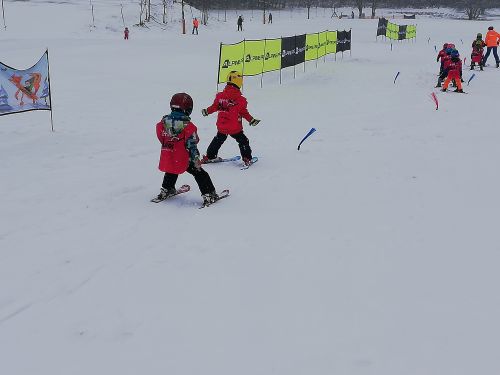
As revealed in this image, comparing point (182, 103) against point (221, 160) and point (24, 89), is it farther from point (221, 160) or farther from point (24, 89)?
point (24, 89)

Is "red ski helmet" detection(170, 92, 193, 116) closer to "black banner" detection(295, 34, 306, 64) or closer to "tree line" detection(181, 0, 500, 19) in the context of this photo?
"black banner" detection(295, 34, 306, 64)

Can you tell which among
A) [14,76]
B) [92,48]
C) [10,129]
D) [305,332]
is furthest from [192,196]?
[92,48]

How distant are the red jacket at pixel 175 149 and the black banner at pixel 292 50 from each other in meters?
12.5

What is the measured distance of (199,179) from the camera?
20.1 ft

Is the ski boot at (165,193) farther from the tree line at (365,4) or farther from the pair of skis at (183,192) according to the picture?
the tree line at (365,4)

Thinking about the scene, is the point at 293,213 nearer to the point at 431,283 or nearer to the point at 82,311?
the point at 431,283

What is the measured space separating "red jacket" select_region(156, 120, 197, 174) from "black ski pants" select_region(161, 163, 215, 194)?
11 cm

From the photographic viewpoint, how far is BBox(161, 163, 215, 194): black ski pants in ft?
19.9

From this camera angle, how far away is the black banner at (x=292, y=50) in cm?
1791

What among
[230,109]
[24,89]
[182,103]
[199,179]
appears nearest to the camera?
[182,103]

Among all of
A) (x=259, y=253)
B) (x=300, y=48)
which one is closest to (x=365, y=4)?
(x=300, y=48)

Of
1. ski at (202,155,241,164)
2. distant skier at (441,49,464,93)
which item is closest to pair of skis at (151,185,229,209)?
ski at (202,155,241,164)

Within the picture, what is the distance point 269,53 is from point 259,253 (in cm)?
1327

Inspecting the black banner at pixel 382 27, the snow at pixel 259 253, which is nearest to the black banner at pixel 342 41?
the snow at pixel 259 253
